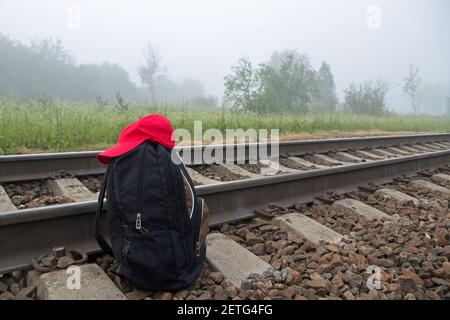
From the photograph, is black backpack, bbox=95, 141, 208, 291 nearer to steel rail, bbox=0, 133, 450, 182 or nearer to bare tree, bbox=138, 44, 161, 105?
steel rail, bbox=0, 133, 450, 182

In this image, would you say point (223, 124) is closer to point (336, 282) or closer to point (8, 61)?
point (336, 282)

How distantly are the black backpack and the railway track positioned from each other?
0.26m

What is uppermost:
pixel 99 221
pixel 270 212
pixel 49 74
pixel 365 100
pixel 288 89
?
pixel 49 74

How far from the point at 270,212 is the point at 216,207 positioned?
502 millimetres

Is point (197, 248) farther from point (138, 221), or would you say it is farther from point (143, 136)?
point (143, 136)

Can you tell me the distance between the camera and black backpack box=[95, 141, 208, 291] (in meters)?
1.88

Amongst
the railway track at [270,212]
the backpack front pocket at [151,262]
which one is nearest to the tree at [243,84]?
the railway track at [270,212]

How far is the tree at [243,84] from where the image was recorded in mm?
20984

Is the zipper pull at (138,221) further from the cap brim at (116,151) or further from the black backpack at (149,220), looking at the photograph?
the cap brim at (116,151)

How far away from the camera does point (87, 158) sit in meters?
3.81

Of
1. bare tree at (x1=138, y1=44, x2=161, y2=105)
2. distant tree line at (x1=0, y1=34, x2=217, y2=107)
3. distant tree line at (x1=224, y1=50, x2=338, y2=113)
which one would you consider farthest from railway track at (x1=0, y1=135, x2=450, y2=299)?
bare tree at (x1=138, y1=44, x2=161, y2=105)

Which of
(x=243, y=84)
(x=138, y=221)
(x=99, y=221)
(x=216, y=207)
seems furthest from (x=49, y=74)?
(x=138, y=221)

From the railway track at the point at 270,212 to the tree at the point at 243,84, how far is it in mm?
15767
